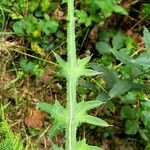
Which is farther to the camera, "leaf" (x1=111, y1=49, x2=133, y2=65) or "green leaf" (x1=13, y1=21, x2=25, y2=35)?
"green leaf" (x1=13, y1=21, x2=25, y2=35)

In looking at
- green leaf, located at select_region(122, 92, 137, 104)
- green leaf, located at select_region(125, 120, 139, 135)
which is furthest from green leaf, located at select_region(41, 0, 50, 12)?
green leaf, located at select_region(125, 120, 139, 135)

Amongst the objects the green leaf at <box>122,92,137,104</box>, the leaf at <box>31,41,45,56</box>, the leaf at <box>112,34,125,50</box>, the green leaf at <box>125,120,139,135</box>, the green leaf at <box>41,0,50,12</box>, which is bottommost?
the green leaf at <box>125,120,139,135</box>

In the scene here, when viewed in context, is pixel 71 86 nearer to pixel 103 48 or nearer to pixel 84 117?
pixel 84 117

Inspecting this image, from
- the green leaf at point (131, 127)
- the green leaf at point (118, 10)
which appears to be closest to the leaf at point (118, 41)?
the green leaf at point (118, 10)

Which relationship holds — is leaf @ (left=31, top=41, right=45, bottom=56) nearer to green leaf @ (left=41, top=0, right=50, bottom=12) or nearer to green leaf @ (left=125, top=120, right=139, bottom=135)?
green leaf @ (left=41, top=0, right=50, bottom=12)

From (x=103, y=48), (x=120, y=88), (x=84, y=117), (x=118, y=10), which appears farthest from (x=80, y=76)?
(x=84, y=117)

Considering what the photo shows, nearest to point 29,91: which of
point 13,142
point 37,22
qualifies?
point 37,22

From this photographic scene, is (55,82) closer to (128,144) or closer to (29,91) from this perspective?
(29,91)

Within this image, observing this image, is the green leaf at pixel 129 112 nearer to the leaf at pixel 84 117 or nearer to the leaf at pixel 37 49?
the leaf at pixel 37 49
